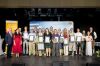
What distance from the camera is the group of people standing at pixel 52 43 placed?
21359 mm

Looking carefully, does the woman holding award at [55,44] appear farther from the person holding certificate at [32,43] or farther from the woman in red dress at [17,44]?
the woman in red dress at [17,44]

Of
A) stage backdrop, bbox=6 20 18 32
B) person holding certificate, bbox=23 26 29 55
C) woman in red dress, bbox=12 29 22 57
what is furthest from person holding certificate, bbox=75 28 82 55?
stage backdrop, bbox=6 20 18 32

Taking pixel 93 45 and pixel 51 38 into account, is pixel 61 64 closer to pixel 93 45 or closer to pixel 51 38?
pixel 51 38

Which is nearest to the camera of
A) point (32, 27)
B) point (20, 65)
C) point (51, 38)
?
point (20, 65)

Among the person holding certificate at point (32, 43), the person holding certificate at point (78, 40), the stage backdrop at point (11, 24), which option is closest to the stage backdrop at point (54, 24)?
the stage backdrop at point (11, 24)

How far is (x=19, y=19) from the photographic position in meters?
24.8

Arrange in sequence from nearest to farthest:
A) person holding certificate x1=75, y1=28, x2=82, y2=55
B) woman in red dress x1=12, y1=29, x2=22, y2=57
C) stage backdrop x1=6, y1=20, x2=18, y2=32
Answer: woman in red dress x1=12, y1=29, x2=22, y2=57 → person holding certificate x1=75, y1=28, x2=82, y2=55 → stage backdrop x1=6, y1=20, x2=18, y2=32

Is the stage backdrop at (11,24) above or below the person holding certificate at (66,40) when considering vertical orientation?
above

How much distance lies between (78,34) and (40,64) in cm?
612

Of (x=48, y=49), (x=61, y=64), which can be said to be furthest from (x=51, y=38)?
(x=61, y=64)

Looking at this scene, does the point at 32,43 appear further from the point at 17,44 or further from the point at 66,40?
the point at 66,40

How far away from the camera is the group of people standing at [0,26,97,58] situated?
21.4 m

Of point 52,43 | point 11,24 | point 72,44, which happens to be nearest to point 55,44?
point 52,43

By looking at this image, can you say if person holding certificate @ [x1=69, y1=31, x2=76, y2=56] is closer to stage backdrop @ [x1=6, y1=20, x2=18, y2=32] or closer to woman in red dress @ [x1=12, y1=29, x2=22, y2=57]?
woman in red dress @ [x1=12, y1=29, x2=22, y2=57]
